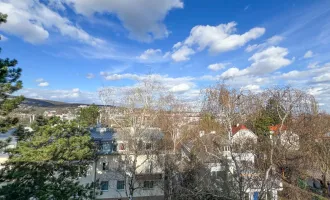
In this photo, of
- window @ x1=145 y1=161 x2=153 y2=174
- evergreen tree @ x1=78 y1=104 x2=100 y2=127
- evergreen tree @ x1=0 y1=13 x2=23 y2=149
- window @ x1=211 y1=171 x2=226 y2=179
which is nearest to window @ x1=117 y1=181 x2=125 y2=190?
window @ x1=145 y1=161 x2=153 y2=174

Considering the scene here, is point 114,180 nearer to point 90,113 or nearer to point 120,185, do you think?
point 120,185

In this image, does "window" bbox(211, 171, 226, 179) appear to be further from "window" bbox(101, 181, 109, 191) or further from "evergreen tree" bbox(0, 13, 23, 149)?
"evergreen tree" bbox(0, 13, 23, 149)

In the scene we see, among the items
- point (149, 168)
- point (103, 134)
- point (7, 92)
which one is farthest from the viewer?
point (103, 134)

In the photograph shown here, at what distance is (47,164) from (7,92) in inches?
165

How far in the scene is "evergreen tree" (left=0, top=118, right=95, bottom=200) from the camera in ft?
30.5

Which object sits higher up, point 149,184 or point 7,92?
point 7,92

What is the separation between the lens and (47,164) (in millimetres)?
10586

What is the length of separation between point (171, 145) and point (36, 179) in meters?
11.8

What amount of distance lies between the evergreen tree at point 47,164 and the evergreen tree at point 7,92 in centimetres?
158

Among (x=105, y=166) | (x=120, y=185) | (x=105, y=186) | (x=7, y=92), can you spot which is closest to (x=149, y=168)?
(x=120, y=185)

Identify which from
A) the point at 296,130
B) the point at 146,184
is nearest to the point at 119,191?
the point at 146,184

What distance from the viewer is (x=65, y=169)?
1159cm

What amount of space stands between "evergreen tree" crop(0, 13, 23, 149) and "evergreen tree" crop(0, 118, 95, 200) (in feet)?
5.19

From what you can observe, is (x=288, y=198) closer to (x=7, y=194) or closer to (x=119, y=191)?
(x=119, y=191)
